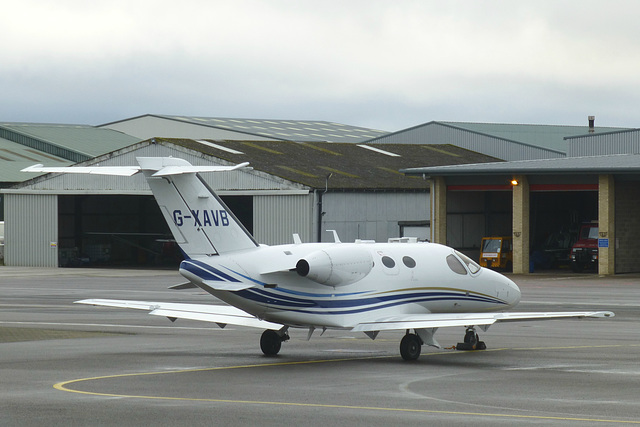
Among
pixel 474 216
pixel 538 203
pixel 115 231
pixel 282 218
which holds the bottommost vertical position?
pixel 115 231

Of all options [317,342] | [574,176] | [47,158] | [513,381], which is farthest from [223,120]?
[513,381]

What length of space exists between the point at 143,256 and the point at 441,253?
59.0m

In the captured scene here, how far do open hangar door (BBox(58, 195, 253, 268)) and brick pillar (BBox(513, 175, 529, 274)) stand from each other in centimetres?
2273

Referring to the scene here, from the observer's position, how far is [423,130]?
94.8 m

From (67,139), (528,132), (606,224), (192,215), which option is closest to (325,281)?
(192,215)

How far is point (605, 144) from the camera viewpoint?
84.0m

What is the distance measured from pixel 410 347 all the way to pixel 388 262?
212cm

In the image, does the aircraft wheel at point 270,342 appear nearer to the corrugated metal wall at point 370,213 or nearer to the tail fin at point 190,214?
the tail fin at point 190,214

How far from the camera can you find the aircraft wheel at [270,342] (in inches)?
958

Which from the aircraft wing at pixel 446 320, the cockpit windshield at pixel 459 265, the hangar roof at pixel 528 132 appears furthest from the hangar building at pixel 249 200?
the aircraft wing at pixel 446 320

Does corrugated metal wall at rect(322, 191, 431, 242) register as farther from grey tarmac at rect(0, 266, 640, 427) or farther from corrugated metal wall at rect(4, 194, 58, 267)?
grey tarmac at rect(0, 266, 640, 427)

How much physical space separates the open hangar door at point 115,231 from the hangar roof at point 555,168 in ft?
63.5

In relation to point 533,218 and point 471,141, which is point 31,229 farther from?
point 471,141

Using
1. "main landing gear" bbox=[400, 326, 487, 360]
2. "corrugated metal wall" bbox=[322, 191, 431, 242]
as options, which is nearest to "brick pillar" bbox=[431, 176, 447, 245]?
"corrugated metal wall" bbox=[322, 191, 431, 242]
